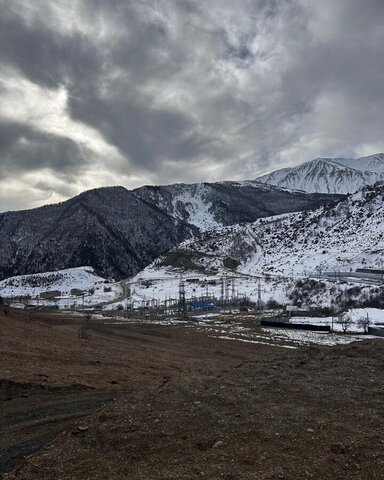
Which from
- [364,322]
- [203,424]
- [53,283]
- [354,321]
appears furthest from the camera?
[53,283]

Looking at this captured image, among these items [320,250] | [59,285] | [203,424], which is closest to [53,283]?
[59,285]

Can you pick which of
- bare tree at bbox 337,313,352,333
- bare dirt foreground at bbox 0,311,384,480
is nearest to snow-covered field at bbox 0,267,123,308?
bare tree at bbox 337,313,352,333

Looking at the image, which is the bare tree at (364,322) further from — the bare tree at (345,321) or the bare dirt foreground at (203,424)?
the bare dirt foreground at (203,424)

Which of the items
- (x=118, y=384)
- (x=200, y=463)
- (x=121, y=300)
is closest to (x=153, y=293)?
(x=121, y=300)

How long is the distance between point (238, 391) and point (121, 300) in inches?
4223

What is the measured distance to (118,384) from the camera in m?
16.5

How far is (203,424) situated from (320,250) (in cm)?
15817

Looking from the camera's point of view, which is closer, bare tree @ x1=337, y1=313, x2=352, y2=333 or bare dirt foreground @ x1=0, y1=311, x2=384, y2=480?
bare dirt foreground @ x1=0, y1=311, x2=384, y2=480

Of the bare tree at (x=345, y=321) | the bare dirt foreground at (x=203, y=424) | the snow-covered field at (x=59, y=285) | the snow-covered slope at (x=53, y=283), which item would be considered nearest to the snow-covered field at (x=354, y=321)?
the bare tree at (x=345, y=321)

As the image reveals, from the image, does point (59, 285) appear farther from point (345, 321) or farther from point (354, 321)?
point (345, 321)

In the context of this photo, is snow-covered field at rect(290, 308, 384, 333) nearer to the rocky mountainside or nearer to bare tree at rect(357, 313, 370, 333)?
bare tree at rect(357, 313, 370, 333)

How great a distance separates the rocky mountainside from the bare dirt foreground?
406 ft

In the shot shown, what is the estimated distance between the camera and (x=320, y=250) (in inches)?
6344

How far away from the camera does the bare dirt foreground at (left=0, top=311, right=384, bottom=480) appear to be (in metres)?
7.88
